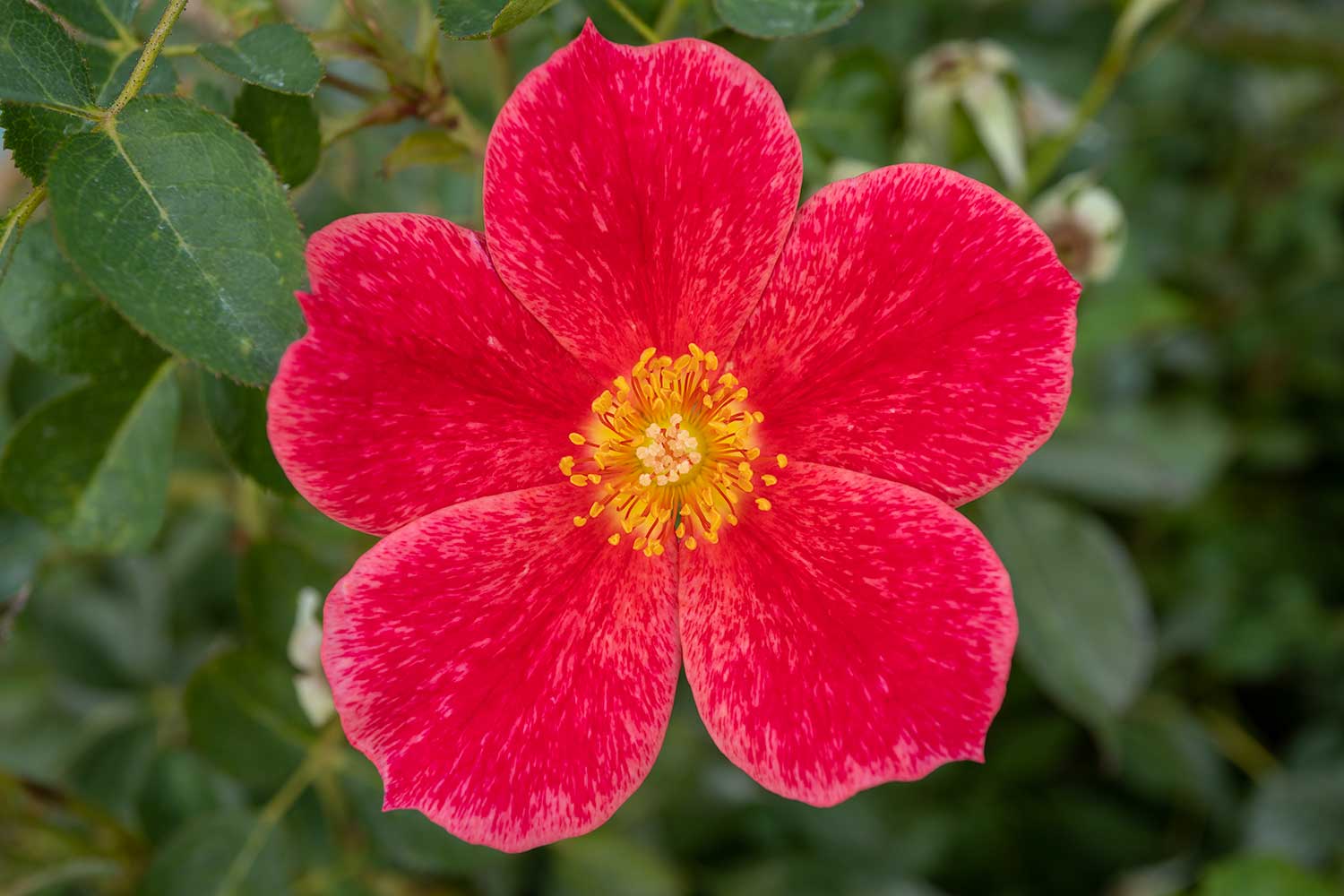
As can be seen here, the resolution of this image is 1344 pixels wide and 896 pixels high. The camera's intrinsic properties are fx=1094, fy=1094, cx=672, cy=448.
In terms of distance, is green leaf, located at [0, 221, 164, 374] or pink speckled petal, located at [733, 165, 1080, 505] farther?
green leaf, located at [0, 221, 164, 374]

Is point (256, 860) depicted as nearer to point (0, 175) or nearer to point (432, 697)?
point (432, 697)

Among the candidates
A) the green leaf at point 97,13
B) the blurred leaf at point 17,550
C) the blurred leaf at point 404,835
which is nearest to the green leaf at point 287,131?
the green leaf at point 97,13

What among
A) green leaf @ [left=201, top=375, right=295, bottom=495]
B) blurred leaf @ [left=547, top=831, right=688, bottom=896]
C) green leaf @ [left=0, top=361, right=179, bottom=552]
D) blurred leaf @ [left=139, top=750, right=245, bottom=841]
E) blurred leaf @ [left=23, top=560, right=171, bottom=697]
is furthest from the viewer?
blurred leaf @ [left=23, top=560, right=171, bottom=697]

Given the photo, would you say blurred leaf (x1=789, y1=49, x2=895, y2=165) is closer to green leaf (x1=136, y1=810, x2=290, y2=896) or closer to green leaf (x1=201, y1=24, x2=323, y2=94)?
green leaf (x1=201, y1=24, x2=323, y2=94)

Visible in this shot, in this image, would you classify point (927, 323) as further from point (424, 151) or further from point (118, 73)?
point (118, 73)

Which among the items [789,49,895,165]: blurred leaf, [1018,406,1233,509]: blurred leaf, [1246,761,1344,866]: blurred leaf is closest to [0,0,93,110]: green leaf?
[789,49,895,165]: blurred leaf

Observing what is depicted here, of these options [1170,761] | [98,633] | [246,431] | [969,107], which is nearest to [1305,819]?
[1170,761]

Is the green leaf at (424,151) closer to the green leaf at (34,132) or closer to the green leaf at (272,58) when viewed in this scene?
the green leaf at (272,58)

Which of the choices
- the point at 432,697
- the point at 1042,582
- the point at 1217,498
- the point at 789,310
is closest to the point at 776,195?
the point at 789,310
